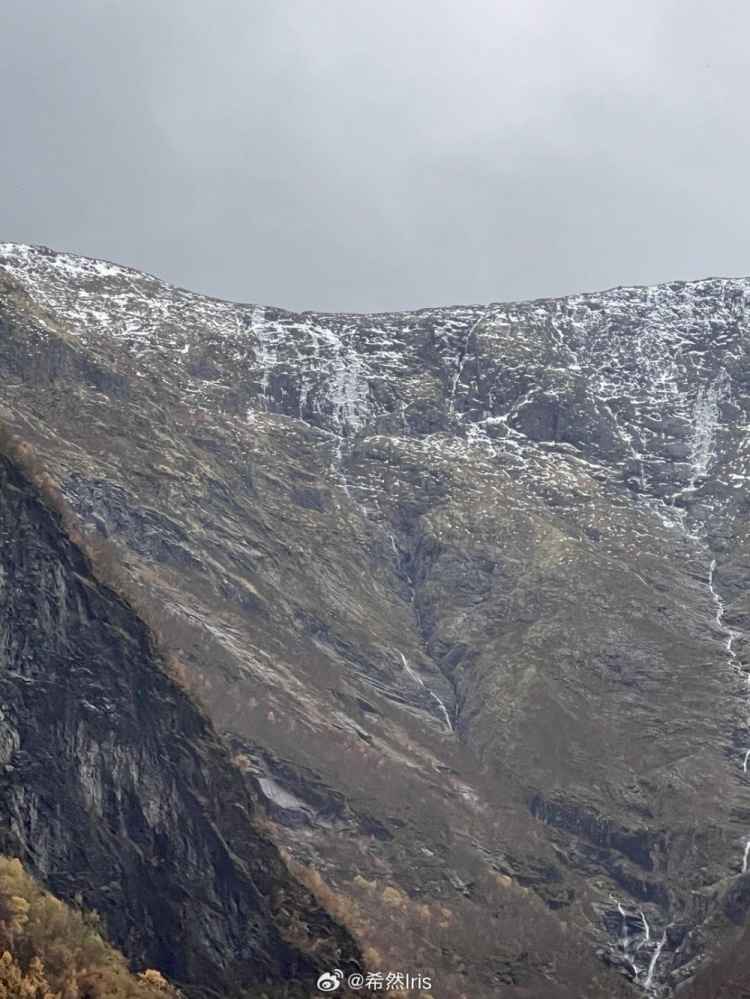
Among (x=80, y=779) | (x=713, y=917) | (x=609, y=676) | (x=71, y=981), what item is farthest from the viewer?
(x=609, y=676)

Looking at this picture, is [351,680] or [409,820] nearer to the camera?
[409,820]

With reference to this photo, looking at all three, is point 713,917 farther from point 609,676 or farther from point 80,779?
point 80,779

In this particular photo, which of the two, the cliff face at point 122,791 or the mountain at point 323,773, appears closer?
the cliff face at point 122,791

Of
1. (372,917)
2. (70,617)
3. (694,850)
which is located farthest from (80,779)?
(694,850)

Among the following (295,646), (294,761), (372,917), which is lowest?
(372,917)

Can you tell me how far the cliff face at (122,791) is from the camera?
74812mm

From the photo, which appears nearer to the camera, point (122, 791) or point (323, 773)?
point (122, 791)

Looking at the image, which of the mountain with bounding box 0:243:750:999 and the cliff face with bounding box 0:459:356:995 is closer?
the cliff face with bounding box 0:459:356:995

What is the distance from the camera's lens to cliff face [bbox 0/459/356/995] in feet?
245

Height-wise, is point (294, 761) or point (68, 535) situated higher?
point (68, 535)

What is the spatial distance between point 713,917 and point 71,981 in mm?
103817

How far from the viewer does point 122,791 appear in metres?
81.0

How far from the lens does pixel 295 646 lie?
18300 centimetres

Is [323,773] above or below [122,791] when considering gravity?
below
